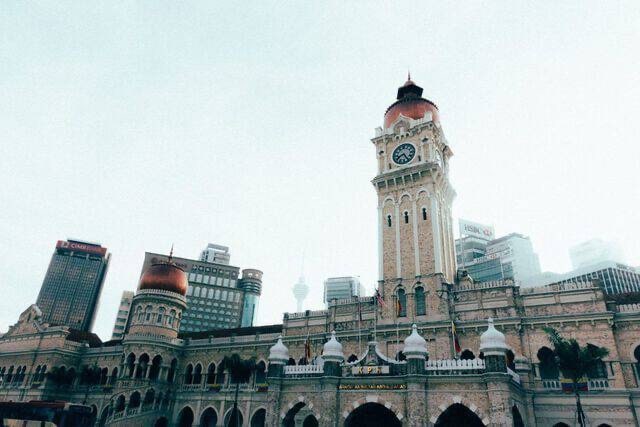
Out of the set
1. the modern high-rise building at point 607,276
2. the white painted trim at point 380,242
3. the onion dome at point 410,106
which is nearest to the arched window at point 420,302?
the white painted trim at point 380,242

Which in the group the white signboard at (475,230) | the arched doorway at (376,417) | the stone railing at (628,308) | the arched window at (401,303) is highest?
the white signboard at (475,230)

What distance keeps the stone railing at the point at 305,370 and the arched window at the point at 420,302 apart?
43.0 ft

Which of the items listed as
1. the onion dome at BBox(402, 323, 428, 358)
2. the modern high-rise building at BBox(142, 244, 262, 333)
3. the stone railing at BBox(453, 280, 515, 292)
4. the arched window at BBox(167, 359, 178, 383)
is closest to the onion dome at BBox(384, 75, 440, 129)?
the stone railing at BBox(453, 280, 515, 292)

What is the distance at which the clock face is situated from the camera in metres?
44.3

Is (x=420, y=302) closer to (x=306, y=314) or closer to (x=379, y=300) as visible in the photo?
(x=379, y=300)

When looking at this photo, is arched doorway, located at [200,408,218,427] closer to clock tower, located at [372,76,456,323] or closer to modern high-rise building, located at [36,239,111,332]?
clock tower, located at [372,76,456,323]

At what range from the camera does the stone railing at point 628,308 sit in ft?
99.2

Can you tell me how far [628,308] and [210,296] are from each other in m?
112

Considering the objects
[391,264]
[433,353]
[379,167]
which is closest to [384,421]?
[433,353]

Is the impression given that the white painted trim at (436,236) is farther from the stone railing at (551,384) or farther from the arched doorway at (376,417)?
the arched doorway at (376,417)

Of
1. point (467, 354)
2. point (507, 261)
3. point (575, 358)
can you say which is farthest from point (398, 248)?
point (507, 261)

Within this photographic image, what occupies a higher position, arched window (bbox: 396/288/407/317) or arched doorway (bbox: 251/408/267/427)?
arched window (bbox: 396/288/407/317)

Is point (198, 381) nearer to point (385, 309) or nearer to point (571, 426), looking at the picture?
point (385, 309)

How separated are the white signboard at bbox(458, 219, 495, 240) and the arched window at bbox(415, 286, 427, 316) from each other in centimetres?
10534
